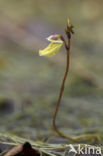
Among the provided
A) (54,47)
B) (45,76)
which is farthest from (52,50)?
(45,76)

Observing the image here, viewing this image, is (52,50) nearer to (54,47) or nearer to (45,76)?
(54,47)

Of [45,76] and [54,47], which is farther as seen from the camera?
[45,76]

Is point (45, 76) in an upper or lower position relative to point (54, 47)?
lower

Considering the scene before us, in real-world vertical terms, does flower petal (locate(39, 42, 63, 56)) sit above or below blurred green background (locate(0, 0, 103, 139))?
above

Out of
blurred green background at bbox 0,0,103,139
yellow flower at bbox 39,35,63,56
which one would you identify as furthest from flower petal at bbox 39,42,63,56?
blurred green background at bbox 0,0,103,139

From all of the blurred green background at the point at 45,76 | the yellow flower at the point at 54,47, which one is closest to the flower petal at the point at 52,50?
the yellow flower at the point at 54,47

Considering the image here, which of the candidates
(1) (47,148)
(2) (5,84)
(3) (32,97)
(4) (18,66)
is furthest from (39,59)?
(1) (47,148)

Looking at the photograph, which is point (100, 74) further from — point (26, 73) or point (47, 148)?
point (47, 148)

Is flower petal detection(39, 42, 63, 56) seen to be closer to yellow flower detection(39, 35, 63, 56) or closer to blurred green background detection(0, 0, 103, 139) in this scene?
yellow flower detection(39, 35, 63, 56)
